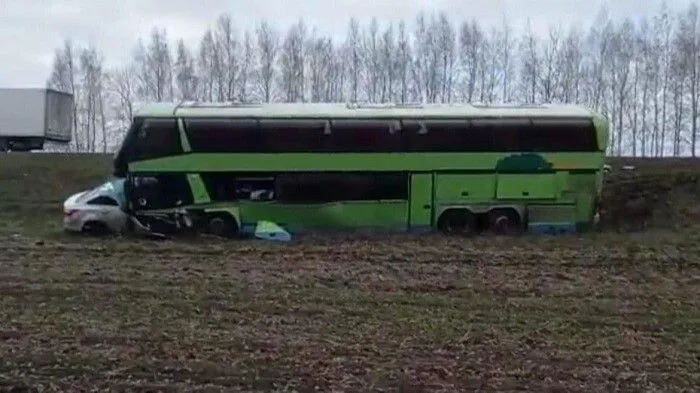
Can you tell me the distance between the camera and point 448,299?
448 inches

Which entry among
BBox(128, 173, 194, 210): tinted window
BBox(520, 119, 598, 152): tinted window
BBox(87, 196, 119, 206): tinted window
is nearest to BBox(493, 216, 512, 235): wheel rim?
BBox(520, 119, 598, 152): tinted window

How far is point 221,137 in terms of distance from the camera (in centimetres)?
1962

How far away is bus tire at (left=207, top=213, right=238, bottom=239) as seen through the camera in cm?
1966

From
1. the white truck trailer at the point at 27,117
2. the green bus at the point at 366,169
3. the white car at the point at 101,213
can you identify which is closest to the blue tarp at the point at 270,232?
the green bus at the point at 366,169

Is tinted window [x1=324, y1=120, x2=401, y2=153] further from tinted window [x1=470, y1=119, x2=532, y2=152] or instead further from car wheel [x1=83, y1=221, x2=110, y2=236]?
car wheel [x1=83, y1=221, x2=110, y2=236]

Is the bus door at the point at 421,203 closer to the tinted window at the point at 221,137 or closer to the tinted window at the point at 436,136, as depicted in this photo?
the tinted window at the point at 436,136

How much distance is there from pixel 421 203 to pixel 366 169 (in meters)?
1.56

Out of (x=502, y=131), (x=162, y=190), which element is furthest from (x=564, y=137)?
(x=162, y=190)

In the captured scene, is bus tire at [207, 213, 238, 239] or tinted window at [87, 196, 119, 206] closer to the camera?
bus tire at [207, 213, 238, 239]

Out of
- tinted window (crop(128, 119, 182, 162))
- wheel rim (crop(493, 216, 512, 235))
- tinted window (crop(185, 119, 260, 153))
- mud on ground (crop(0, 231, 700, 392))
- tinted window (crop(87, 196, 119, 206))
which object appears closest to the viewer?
mud on ground (crop(0, 231, 700, 392))

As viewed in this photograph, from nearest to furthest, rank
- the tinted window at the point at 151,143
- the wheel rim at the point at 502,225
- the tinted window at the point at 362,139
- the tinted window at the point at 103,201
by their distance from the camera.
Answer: the tinted window at the point at 151,143, the tinted window at the point at 362,139, the wheel rim at the point at 502,225, the tinted window at the point at 103,201

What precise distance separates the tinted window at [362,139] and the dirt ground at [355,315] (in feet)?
7.83

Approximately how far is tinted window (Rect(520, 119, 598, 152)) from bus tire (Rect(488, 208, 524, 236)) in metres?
1.61

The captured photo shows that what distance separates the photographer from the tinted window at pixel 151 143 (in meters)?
19.5
